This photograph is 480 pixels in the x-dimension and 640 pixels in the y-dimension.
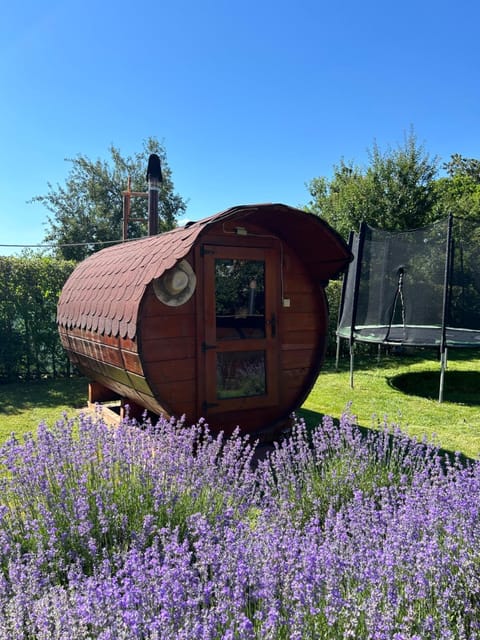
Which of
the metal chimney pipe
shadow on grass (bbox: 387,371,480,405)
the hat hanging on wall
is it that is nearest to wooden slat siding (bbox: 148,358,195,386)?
the hat hanging on wall

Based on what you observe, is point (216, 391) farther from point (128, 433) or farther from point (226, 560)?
point (226, 560)

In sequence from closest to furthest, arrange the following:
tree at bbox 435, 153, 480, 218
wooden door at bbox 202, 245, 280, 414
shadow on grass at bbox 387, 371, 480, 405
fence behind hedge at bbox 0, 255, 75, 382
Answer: wooden door at bbox 202, 245, 280, 414
shadow on grass at bbox 387, 371, 480, 405
fence behind hedge at bbox 0, 255, 75, 382
tree at bbox 435, 153, 480, 218

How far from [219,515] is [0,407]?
17.5ft

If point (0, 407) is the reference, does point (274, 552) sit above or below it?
above

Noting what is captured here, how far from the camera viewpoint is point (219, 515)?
2652 mm

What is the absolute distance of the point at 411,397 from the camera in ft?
24.0

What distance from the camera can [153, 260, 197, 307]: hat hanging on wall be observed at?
4.18m

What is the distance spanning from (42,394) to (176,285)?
4608mm

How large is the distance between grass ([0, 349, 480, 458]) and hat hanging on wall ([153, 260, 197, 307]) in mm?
1831

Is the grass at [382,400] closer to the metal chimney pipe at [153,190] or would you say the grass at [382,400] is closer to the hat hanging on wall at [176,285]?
the hat hanging on wall at [176,285]

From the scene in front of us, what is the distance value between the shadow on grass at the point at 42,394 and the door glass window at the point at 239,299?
335 cm

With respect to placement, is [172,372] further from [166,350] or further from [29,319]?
[29,319]

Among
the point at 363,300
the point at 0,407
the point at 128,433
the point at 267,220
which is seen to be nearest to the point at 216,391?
the point at 128,433

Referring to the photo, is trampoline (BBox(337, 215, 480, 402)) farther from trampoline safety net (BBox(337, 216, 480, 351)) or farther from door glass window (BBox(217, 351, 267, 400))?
door glass window (BBox(217, 351, 267, 400))
